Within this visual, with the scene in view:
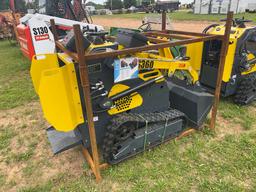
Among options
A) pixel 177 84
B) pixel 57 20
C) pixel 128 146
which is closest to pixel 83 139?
pixel 128 146

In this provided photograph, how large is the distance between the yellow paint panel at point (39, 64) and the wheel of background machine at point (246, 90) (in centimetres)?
327

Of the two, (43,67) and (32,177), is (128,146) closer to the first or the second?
(32,177)

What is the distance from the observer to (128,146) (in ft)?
9.00

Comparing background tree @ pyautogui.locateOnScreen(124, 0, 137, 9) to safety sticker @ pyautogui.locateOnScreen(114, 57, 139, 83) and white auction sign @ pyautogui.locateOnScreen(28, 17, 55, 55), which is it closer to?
white auction sign @ pyautogui.locateOnScreen(28, 17, 55, 55)

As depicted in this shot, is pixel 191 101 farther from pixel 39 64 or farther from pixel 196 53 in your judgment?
pixel 39 64

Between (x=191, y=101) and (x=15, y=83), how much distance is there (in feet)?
16.1

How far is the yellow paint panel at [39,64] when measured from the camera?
2682 mm

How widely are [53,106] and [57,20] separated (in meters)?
4.97

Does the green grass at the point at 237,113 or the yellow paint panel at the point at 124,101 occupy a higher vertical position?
the yellow paint panel at the point at 124,101

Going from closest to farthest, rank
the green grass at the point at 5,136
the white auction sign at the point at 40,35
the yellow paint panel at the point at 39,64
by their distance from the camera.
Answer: the yellow paint panel at the point at 39,64 < the green grass at the point at 5,136 < the white auction sign at the point at 40,35

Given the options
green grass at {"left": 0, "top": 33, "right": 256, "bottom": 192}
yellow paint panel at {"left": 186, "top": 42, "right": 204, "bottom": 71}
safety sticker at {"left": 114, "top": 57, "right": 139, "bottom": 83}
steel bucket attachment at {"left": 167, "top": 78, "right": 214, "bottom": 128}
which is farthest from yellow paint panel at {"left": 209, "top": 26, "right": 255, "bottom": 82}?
safety sticker at {"left": 114, "top": 57, "right": 139, "bottom": 83}

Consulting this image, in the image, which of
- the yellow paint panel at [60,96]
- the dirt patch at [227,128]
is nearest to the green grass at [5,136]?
the yellow paint panel at [60,96]

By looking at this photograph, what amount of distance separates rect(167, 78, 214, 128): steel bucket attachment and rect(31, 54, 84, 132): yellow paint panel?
1653 mm

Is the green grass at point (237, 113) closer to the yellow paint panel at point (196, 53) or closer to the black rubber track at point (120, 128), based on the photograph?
the yellow paint panel at point (196, 53)
